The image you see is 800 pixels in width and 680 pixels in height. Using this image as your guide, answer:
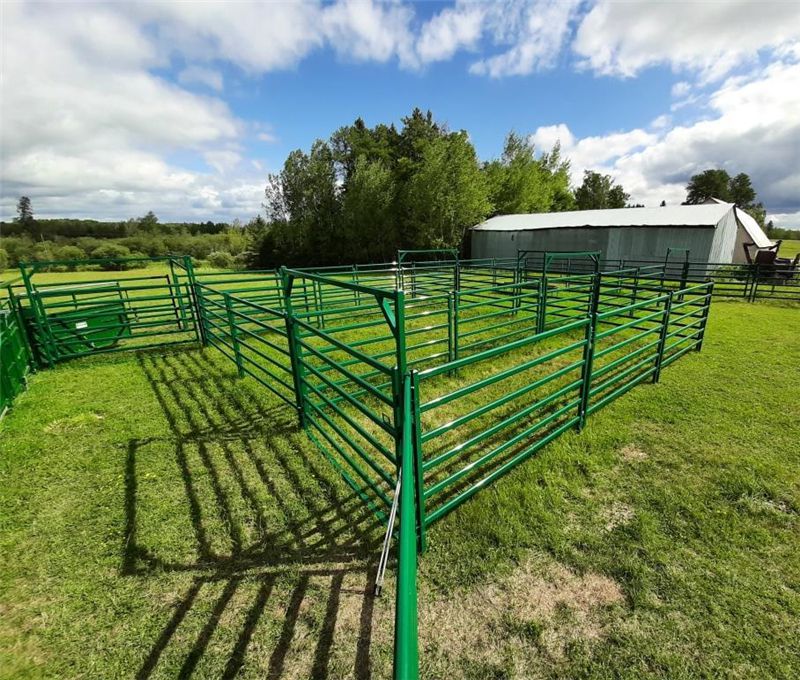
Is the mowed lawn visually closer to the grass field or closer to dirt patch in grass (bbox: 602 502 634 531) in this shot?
dirt patch in grass (bbox: 602 502 634 531)

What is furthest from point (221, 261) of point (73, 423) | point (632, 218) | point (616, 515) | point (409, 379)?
point (616, 515)

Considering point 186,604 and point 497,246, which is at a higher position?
point 497,246

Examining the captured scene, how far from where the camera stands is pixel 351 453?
11.6ft

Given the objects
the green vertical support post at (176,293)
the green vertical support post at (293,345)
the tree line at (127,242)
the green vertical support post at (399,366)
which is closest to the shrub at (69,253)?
the tree line at (127,242)

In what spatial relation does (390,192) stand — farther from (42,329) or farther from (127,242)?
(127,242)

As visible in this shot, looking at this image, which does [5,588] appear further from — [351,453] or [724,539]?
[724,539]

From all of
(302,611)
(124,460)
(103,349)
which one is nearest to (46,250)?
(103,349)

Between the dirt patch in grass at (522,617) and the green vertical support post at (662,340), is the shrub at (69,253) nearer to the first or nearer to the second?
the dirt patch in grass at (522,617)

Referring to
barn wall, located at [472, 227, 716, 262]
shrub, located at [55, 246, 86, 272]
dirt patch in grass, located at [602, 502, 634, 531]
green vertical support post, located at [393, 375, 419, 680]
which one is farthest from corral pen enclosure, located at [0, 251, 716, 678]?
shrub, located at [55, 246, 86, 272]

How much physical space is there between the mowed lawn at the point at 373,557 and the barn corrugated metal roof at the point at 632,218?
1622 centimetres

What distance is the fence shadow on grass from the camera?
6.35 feet

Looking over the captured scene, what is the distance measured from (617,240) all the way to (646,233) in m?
1.35

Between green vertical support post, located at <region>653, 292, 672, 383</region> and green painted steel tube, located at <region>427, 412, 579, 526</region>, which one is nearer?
green painted steel tube, located at <region>427, 412, 579, 526</region>

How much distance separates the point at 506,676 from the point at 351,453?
2122 millimetres
